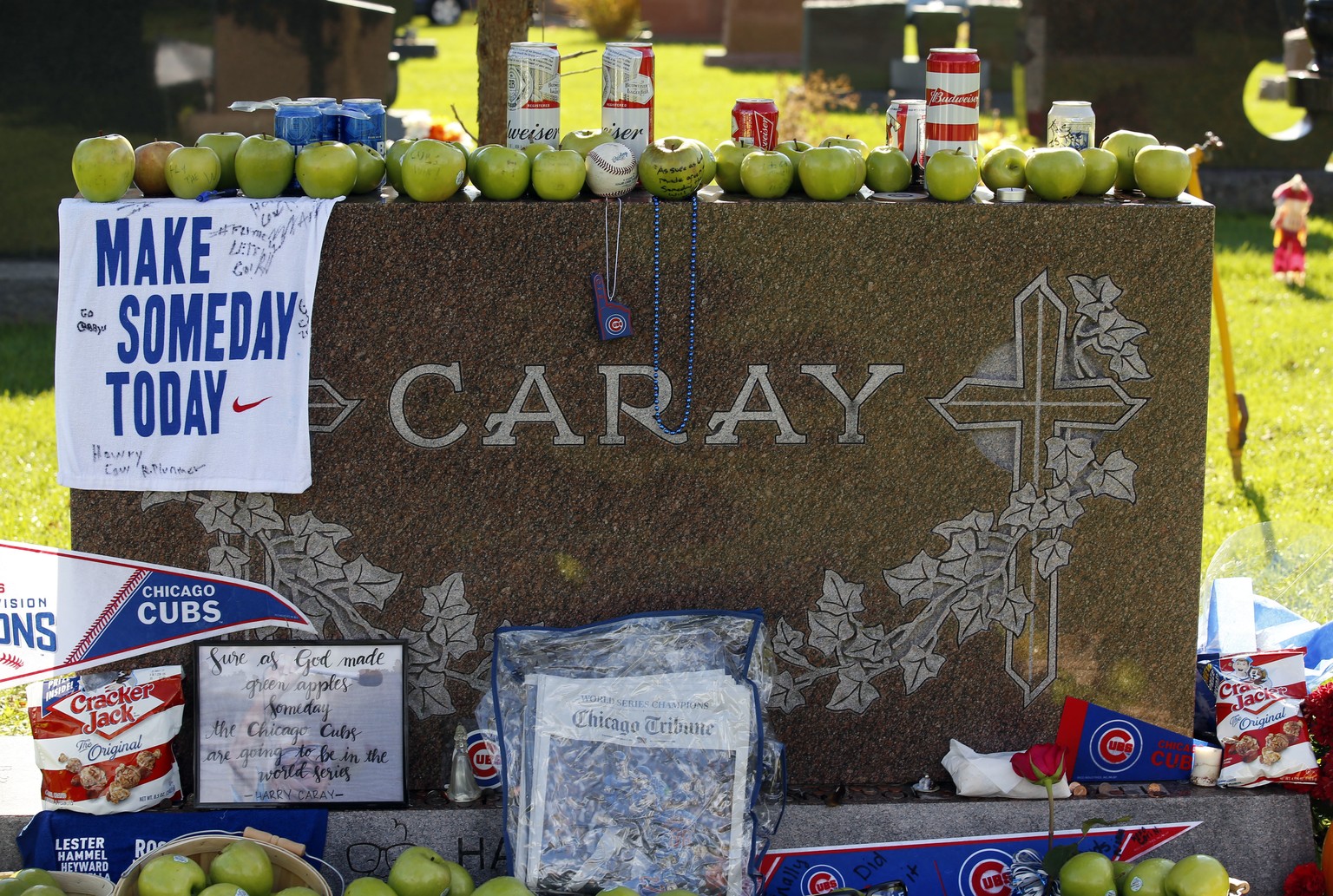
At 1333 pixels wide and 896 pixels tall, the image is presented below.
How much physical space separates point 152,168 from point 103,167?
0.49ft

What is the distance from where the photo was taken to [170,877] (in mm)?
3133

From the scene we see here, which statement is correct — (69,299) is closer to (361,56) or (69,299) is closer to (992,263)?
(992,263)

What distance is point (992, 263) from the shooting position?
3629 millimetres

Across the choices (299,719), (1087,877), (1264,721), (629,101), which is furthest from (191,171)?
(1264,721)

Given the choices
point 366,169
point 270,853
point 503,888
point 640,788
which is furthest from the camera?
point 366,169

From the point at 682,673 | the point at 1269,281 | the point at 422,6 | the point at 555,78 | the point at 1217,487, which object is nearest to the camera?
the point at 682,673

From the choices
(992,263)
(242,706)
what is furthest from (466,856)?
(992,263)

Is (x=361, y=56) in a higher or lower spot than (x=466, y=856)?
higher

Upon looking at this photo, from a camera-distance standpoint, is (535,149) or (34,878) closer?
(34,878)

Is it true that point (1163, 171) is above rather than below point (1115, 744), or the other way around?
above

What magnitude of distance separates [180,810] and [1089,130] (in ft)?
9.79

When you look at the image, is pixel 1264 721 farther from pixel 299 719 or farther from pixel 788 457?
pixel 299 719

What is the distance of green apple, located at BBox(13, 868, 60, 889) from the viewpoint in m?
3.22

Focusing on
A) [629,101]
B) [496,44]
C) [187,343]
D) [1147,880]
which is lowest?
[1147,880]
